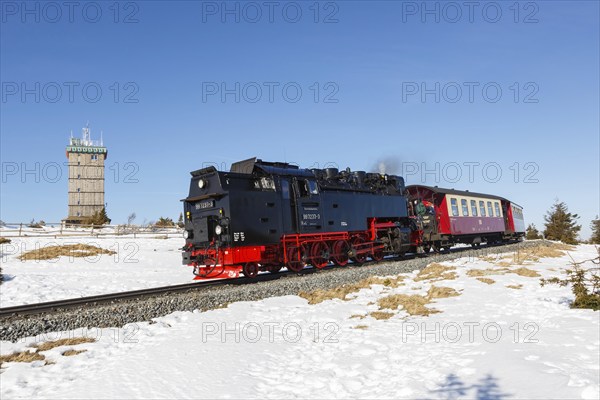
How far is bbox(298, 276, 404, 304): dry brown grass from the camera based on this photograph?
10266 mm

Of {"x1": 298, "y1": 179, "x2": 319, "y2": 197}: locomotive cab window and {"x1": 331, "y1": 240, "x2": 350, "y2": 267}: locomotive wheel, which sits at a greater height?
{"x1": 298, "y1": 179, "x2": 319, "y2": 197}: locomotive cab window

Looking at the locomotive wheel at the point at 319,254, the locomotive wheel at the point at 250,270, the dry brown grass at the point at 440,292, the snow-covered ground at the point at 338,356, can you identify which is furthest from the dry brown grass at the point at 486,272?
the locomotive wheel at the point at 250,270

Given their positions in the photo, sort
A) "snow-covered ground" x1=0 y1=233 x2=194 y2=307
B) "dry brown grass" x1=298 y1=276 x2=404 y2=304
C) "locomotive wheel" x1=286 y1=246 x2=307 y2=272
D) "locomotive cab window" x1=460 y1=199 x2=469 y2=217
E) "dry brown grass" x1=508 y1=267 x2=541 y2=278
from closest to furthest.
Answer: "dry brown grass" x1=298 y1=276 x2=404 y2=304, "dry brown grass" x1=508 y1=267 x2=541 y2=278, "snow-covered ground" x1=0 y1=233 x2=194 y2=307, "locomotive wheel" x1=286 y1=246 x2=307 y2=272, "locomotive cab window" x1=460 y1=199 x2=469 y2=217

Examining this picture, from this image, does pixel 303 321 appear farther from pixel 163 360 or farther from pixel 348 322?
pixel 163 360

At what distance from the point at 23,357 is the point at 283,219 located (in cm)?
851

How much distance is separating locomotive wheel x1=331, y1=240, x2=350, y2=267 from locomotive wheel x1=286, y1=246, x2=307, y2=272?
61.8 inches

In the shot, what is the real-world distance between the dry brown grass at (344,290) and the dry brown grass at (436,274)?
0.71 m

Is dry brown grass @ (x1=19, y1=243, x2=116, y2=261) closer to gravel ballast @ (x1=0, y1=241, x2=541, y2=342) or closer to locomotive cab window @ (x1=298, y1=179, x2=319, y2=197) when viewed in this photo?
gravel ballast @ (x1=0, y1=241, x2=541, y2=342)

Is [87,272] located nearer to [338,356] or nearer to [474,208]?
[338,356]

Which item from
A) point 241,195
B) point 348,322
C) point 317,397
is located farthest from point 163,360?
point 241,195

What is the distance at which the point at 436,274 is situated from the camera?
12578 millimetres

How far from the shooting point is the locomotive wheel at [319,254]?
1468 cm

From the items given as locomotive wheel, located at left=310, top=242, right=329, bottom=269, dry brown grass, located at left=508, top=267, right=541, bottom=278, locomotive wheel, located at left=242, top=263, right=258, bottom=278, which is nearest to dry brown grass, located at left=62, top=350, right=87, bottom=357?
locomotive wheel, located at left=242, top=263, right=258, bottom=278

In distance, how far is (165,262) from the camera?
72.5ft
